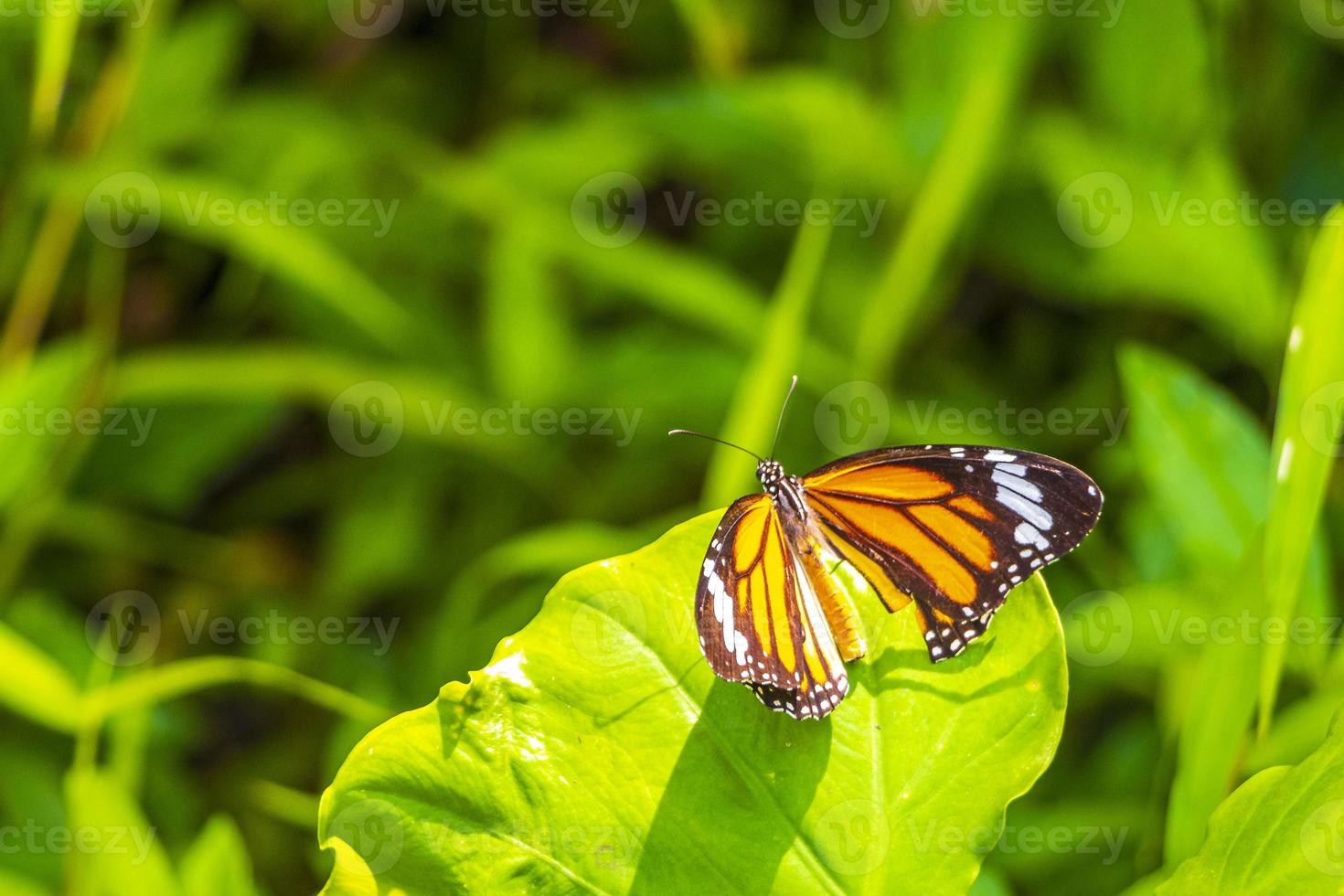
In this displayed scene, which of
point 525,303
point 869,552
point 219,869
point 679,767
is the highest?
point 525,303

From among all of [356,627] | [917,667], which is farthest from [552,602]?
[356,627]

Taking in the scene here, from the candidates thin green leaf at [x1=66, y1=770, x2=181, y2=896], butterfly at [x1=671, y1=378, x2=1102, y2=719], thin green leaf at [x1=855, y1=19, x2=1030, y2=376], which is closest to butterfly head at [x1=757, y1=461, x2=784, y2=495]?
butterfly at [x1=671, y1=378, x2=1102, y2=719]

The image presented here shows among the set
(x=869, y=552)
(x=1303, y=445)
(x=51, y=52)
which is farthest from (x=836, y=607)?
(x=51, y=52)

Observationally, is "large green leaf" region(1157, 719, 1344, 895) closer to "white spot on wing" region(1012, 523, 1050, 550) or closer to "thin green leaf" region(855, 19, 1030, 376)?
"white spot on wing" region(1012, 523, 1050, 550)

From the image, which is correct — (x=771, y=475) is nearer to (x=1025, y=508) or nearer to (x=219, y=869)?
(x=1025, y=508)

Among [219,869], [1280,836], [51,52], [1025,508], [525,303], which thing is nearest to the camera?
[1280,836]

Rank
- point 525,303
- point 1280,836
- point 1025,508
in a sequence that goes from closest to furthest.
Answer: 1. point 1280,836
2. point 1025,508
3. point 525,303

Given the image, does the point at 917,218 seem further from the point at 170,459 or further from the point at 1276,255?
the point at 170,459
